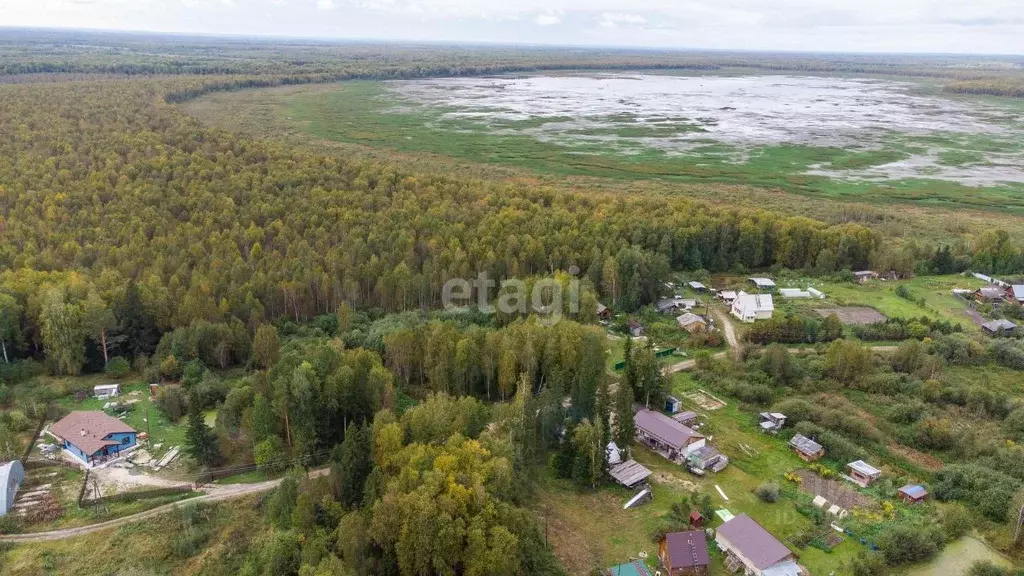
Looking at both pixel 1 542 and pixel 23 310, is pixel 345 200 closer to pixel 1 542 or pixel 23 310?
pixel 23 310

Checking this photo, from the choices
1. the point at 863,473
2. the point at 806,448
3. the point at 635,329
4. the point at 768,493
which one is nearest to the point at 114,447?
the point at 768,493

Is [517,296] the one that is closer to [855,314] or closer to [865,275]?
[855,314]

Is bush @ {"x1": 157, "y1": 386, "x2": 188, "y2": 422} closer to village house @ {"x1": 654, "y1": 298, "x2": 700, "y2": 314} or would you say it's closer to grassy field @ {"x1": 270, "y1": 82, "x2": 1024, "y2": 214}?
village house @ {"x1": 654, "y1": 298, "x2": 700, "y2": 314}

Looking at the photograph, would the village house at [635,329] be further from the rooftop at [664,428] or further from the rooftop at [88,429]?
the rooftop at [88,429]

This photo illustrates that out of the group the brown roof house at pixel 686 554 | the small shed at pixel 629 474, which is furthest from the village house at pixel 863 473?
the brown roof house at pixel 686 554

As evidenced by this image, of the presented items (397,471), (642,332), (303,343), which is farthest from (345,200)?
(397,471)
